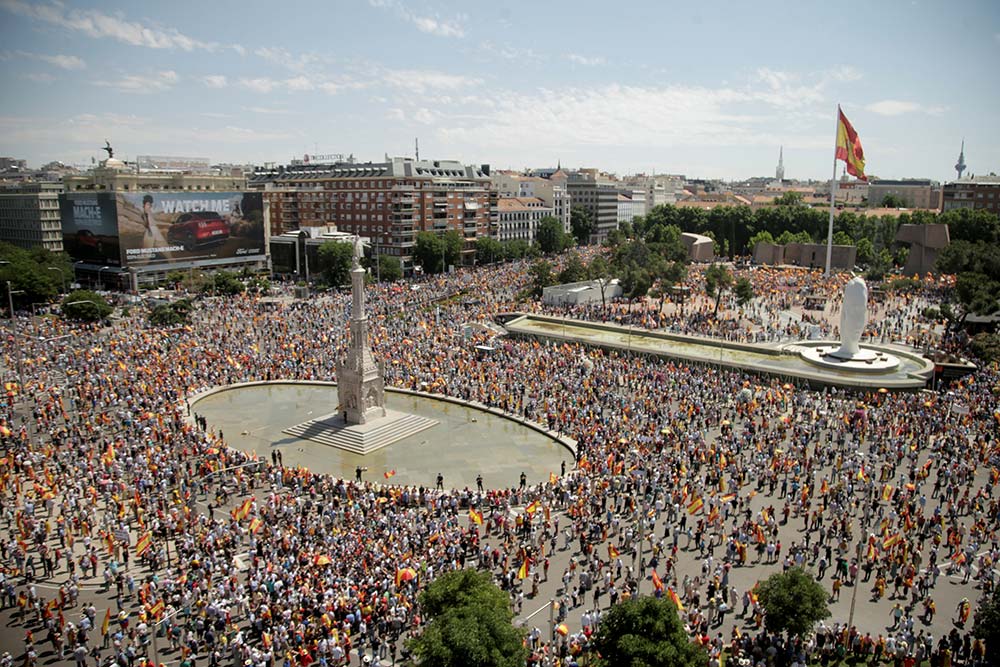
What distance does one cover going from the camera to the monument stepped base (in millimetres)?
34500

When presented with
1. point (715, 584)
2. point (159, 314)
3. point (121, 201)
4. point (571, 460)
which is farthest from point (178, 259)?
point (715, 584)

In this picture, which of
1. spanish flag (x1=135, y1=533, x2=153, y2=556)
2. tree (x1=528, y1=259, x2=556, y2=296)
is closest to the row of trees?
spanish flag (x1=135, y1=533, x2=153, y2=556)

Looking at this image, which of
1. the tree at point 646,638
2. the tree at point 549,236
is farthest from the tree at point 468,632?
the tree at point 549,236

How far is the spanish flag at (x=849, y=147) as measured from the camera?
171 ft

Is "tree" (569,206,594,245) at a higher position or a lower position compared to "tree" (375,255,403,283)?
higher

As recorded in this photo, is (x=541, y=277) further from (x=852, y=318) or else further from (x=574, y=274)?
(x=852, y=318)

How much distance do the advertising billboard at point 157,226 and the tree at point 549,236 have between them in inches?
1831

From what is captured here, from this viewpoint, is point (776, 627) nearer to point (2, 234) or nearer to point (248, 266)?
point (248, 266)

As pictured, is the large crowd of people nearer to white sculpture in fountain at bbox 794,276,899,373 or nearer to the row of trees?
the row of trees

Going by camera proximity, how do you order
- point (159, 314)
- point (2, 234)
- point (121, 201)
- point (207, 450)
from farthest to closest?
1. point (2, 234)
2. point (121, 201)
3. point (159, 314)
4. point (207, 450)

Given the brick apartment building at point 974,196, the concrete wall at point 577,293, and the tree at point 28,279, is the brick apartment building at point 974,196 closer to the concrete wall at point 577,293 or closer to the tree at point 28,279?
the concrete wall at point 577,293

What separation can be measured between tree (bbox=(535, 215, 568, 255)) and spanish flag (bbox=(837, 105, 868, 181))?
217 feet

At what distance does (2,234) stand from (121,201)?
40440 millimetres

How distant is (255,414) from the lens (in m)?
39.0
